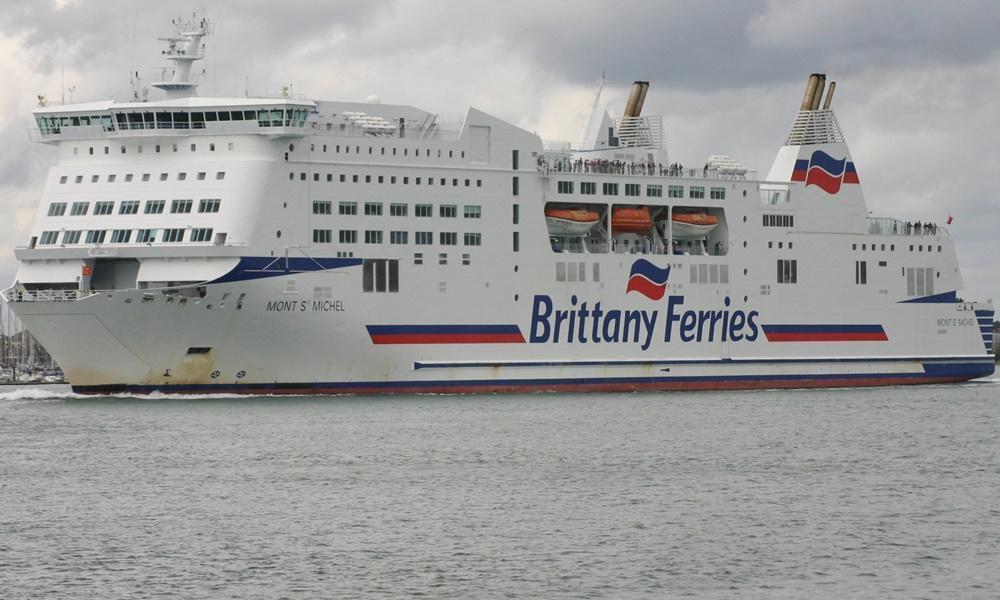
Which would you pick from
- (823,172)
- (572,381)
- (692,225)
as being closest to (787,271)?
(692,225)

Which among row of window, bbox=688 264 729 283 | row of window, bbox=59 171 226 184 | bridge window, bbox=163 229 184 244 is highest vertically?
row of window, bbox=59 171 226 184

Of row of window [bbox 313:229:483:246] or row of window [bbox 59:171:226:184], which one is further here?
row of window [bbox 313:229:483:246]

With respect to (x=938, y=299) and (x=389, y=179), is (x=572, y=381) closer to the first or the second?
(x=389, y=179)

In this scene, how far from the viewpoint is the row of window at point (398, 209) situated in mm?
42906

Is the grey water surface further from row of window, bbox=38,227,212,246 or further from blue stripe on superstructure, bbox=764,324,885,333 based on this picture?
blue stripe on superstructure, bbox=764,324,885,333

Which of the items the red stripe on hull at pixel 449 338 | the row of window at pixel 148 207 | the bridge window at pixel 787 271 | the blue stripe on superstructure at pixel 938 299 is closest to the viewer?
A: the row of window at pixel 148 207

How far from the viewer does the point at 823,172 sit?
5175 centimetres

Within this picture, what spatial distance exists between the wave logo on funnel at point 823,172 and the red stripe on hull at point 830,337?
466 cm

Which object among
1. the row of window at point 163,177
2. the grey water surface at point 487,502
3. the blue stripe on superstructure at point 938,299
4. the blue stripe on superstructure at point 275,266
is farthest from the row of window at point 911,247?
the row of window at point 163,177

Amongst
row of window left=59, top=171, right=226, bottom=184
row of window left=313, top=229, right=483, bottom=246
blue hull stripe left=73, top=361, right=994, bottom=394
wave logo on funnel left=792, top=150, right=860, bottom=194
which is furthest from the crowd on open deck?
row of window left=59, top=171, right=226, bottom=184

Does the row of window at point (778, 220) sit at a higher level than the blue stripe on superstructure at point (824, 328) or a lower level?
higher

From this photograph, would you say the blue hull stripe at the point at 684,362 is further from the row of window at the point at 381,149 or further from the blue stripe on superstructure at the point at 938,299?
the row of window at the point at 381,149

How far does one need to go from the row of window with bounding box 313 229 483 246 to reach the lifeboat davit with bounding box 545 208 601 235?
9.28 ft

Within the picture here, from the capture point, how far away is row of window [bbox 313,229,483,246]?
42875 mm
